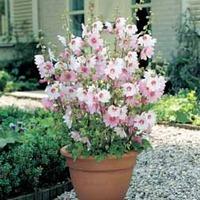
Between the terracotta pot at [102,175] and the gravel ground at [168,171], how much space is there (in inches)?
18.4

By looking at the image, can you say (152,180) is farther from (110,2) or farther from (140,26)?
(110,2)

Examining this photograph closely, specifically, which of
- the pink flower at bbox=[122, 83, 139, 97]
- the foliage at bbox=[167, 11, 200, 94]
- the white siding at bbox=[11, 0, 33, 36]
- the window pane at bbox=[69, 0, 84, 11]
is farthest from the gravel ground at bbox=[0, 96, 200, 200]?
the white siding at bbox=[11, 0, 33, 36]

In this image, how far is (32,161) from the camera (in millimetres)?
3977

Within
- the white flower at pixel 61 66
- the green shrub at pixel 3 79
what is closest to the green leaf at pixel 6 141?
the white flower at pixel 61 66

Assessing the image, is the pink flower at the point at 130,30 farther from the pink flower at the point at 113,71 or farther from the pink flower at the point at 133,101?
the pink flower at the point at 133,101

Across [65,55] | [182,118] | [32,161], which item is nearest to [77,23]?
[182,118]

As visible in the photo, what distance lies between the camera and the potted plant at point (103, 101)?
3.33 m

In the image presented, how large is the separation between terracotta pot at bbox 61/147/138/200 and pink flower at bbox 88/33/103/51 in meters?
0.71

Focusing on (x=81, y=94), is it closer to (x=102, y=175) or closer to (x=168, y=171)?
(x=102, y=175)

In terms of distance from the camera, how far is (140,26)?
11.0 metres

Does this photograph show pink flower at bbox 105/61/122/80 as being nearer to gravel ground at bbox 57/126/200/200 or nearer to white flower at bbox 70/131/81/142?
white flower at bbox 70/131/81/142

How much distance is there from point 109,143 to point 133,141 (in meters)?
0.17

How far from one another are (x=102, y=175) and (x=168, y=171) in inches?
51.1

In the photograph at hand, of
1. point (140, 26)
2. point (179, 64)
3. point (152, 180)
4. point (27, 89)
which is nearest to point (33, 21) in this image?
point (27, 89)
